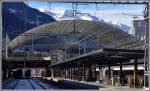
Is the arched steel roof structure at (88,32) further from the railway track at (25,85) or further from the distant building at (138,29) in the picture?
the railway track at (25,85)

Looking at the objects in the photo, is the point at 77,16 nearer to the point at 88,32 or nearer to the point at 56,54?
the point at 88,32

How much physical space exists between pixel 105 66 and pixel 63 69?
8960 mm

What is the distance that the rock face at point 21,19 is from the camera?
918 inches

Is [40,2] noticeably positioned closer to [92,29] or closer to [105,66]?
[92,29]

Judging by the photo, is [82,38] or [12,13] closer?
[12,13]

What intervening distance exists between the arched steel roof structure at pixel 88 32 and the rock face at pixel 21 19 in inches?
20.1

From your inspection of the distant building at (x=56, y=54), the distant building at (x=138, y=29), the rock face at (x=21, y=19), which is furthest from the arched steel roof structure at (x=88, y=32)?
the distant building at (x=56, y=54)

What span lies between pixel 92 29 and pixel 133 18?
2.55 meters

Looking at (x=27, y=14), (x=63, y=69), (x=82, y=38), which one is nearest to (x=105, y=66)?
(x=63, y=69)

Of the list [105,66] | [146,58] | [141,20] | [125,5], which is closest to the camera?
[146,58]

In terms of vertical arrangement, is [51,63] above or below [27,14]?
below

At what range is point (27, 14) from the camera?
24.2m

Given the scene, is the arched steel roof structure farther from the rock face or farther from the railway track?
the railway track

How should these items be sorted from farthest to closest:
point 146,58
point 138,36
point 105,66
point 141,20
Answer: point 105,66 < point 138,36 < point 141,20 < point 146,58
